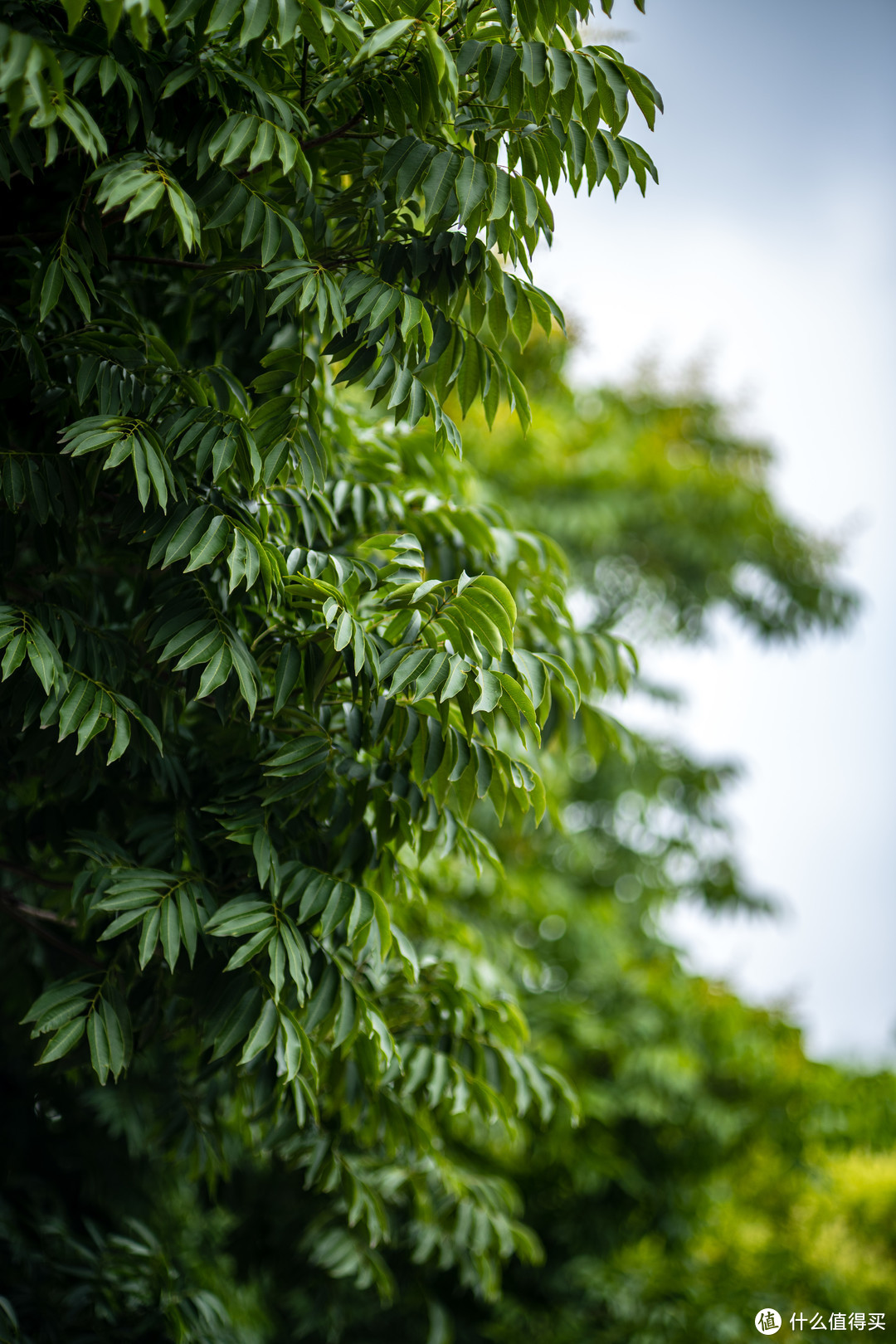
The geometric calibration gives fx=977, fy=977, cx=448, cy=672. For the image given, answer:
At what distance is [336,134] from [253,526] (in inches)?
31.8

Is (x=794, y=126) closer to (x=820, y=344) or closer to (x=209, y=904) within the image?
(x=820, y=344)

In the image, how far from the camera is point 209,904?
1944mm

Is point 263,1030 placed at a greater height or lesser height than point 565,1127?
lesser

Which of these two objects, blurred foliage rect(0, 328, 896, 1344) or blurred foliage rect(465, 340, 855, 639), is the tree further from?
blurred foliage rect(465, 340, 855, 639)

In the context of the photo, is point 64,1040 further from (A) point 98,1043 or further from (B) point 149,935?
(B) point 149,935

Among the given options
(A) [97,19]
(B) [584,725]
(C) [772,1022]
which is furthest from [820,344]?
(A) [97,19]

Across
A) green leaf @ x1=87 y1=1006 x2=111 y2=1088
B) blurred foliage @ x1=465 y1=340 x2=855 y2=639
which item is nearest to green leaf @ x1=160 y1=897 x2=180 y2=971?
green leaf @ x1=87 y1=1006 x2=111 y2=1088

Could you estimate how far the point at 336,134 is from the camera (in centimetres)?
196

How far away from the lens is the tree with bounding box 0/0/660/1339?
1764mm

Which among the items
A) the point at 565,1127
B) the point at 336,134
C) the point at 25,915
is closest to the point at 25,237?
the point at 336,134

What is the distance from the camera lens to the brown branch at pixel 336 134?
195 centimetres

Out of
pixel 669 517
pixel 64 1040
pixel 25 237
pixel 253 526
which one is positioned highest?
pixel 669 517

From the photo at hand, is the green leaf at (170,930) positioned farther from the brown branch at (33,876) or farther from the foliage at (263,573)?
the brown branch at (33,876)

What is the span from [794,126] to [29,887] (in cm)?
1128
